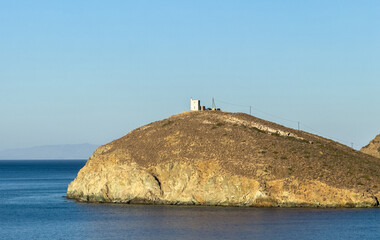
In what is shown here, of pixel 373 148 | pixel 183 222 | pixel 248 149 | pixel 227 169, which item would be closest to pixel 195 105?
pixel 248 149

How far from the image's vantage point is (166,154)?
116m

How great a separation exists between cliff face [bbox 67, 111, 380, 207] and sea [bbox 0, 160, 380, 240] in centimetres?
409

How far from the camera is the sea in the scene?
2933 inches

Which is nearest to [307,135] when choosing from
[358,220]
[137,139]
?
[137,139]

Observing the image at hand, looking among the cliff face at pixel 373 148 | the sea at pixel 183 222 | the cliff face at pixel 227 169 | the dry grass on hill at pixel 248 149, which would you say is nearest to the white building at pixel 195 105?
the dry grass on hill at pixel 248 149

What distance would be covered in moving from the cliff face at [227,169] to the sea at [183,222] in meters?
4.09

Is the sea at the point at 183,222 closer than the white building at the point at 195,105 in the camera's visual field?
Yes

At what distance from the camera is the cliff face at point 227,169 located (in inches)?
4003

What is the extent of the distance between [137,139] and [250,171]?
30.3 m

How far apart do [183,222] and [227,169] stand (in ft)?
84.1

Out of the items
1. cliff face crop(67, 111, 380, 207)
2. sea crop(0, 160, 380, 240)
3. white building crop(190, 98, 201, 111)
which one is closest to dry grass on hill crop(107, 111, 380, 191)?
cliff face crop(67, 111, 380, 207)

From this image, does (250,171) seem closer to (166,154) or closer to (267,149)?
(267,149)

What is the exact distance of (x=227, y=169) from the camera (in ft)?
355

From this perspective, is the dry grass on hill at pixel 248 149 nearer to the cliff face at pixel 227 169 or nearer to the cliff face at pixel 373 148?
the cliff face at pixel 227 169
